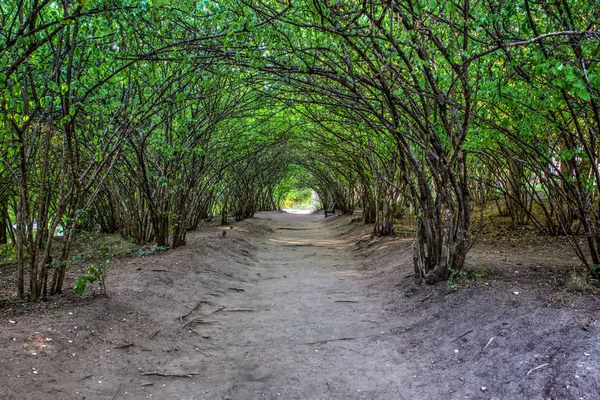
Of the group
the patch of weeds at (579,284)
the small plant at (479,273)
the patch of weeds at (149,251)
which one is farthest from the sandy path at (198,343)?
the patch of weeds at (579,284)

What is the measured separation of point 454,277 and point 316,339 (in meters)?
2.19

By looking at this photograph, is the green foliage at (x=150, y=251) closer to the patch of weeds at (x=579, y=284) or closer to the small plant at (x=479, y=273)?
the small plant at (x=479, y=273)

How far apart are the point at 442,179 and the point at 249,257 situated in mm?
6805

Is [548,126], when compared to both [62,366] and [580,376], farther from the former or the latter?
[62,366]

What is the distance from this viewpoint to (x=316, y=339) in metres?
5.17

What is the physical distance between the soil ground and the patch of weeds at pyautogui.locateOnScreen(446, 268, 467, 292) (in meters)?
0.03

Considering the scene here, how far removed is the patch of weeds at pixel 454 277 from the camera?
18.9ft

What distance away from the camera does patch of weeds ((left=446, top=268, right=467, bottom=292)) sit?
226 inches

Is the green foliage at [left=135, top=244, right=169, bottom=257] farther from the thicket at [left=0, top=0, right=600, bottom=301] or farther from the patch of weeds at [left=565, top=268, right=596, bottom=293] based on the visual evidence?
the patch of weeds at [left=565, top=268, right=596, bottom=293]

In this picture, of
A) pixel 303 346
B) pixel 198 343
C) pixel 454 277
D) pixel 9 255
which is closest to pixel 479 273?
pixel 454 277

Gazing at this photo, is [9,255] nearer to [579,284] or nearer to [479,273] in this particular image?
[479,273]

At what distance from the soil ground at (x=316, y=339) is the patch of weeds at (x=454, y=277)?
3cm

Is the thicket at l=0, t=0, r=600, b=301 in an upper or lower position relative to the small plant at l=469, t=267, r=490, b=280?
upper

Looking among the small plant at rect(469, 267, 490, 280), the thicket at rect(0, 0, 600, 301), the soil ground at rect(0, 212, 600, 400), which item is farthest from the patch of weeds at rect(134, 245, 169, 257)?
the small plant at rect(469, 267, 490, 280)
